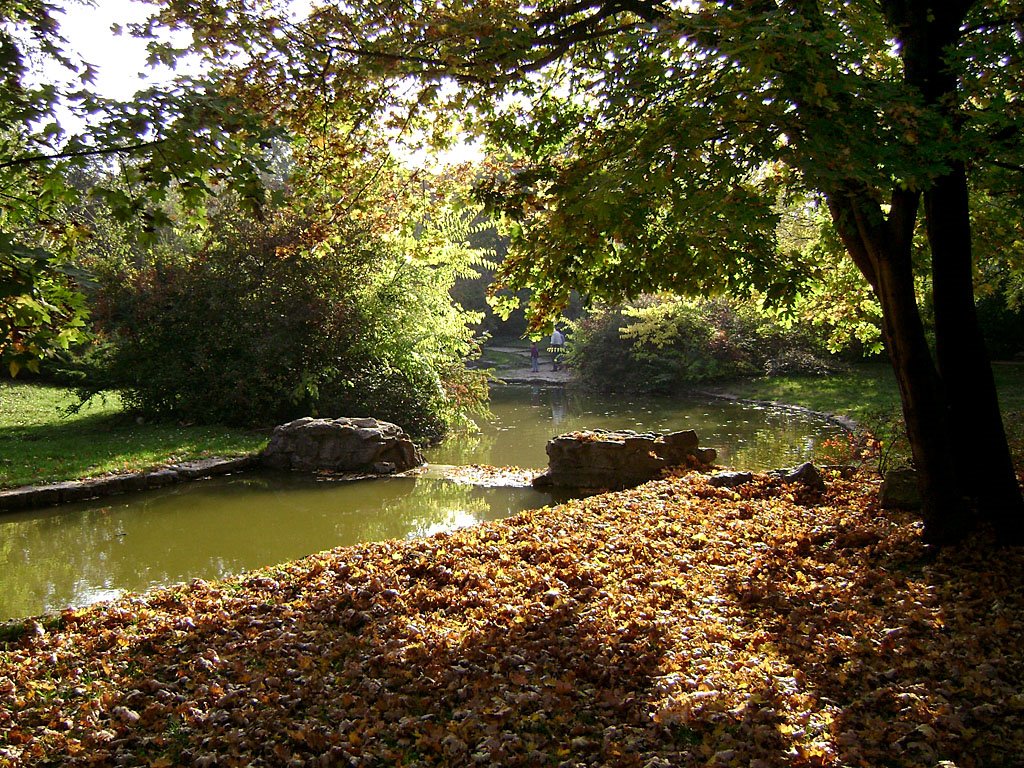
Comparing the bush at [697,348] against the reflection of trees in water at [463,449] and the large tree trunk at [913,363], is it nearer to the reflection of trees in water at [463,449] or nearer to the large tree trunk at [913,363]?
the reflection of trees in water at [463,449]

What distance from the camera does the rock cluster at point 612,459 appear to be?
36.5 feet

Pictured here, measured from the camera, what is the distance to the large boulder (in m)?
13.2

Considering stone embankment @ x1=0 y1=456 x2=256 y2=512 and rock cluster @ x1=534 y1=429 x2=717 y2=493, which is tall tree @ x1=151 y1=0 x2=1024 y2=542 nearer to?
rock cluster @ x1=534 y1=429 x2=717 y2=493

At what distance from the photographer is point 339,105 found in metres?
7.19

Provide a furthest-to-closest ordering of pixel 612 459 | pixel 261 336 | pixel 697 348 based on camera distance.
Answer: pixel 697 348
pixel 261 336
pixel 612 459

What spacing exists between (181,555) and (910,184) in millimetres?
7968

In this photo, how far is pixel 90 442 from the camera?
13938mm

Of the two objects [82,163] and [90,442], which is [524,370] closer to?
[90,442]

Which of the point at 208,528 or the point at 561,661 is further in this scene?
the point at 208,528

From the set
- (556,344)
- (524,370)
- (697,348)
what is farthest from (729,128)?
(556,344)

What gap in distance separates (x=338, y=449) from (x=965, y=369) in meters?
10.1

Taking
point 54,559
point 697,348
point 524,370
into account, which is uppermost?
point 697,348

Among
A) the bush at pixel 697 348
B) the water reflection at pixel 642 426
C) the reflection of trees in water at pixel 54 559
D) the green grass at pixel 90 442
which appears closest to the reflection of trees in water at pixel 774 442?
the water reflection at pixel 642 426

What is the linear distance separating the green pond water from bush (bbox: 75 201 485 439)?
235 cm
